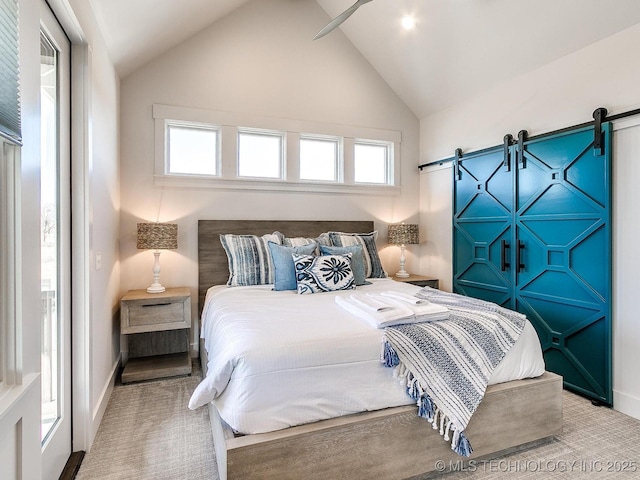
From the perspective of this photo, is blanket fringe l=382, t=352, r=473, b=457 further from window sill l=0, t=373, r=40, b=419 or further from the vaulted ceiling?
the vaulted ceiling

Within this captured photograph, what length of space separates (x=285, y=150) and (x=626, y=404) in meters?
3.62

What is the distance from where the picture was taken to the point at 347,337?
1742mm

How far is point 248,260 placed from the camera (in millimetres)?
3359

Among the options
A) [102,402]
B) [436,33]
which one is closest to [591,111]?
[436,33]

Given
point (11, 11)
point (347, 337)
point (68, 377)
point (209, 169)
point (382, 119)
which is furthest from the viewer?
point (382, 119)

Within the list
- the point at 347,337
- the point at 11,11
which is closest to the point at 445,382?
the point at 347,337

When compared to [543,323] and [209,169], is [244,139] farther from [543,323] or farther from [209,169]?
[543,323]

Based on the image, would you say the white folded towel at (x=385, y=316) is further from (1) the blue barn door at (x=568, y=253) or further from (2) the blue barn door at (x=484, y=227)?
(2) the blue barn door at (x=484, y=227)

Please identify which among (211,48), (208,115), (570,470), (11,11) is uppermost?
(211,48)

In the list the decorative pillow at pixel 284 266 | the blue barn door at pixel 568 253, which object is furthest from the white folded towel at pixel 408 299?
the blue barn door at pixel 568 253

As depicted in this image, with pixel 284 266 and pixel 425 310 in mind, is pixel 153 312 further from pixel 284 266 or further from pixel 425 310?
pixel 425 310

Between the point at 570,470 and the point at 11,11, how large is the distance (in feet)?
9.85

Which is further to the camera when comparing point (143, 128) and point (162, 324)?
point (143, 128)

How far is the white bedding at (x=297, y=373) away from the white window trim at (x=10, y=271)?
2.42ft
